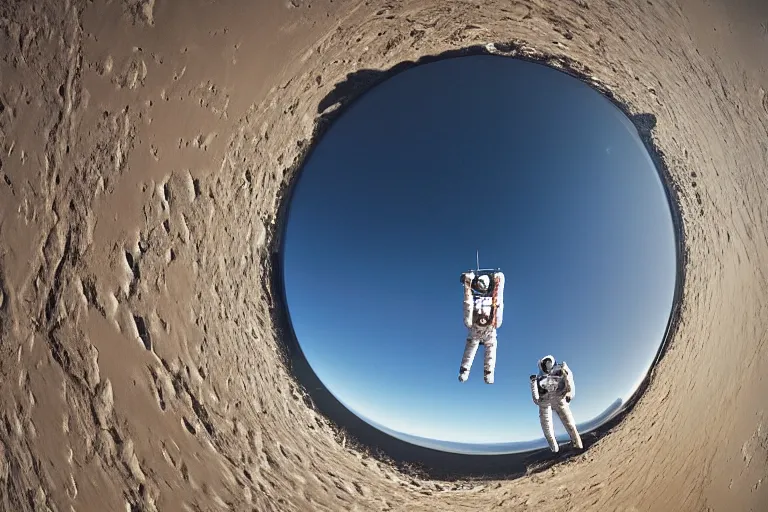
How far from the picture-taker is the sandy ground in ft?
5.45

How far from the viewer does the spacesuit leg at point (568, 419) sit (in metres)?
1.64

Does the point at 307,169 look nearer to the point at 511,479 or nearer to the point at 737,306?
the point at 511,479

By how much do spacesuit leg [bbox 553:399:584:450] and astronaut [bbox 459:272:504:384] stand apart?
281 mm

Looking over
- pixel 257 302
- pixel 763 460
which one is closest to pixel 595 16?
pixel 257 302

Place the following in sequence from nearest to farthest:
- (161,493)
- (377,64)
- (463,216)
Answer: (463,216) < (161,493) < (377,64)

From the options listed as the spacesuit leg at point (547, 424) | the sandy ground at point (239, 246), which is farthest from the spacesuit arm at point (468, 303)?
the sandy ground at point (239, 246)

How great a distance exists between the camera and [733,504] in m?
1.91

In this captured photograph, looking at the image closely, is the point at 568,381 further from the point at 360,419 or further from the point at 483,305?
the point at 360,419

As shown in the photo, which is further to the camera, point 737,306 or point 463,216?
point 737,306

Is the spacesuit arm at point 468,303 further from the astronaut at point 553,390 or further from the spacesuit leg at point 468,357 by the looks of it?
the astronaut at point 553,390

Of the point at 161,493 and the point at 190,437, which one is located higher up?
the point at 190,437

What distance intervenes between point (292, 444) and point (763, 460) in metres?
1.75

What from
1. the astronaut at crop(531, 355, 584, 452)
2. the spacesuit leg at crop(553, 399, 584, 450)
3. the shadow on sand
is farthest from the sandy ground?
the astronaut at crop(531, 355, 584, 452)

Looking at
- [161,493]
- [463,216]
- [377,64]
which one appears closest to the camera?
[463,216]
